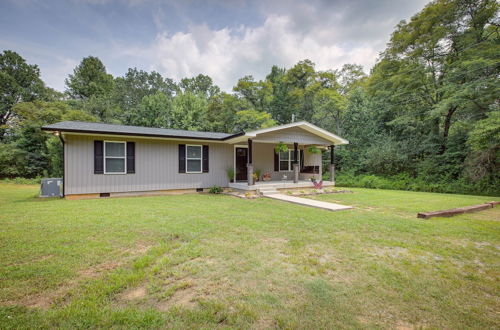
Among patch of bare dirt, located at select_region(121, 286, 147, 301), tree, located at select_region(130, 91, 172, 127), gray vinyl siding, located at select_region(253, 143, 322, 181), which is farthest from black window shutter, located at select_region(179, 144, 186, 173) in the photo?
tree, located at select_region(130, 91, 172, 127)

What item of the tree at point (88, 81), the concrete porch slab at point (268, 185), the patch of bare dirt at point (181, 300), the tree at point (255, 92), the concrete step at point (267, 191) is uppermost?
the tree at point (88, 81)

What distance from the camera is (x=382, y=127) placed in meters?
16.1

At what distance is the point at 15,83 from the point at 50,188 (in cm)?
2434

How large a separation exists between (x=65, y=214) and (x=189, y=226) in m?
3.36

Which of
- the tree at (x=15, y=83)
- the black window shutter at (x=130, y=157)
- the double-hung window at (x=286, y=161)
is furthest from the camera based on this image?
the tree at (x=15, y=83)

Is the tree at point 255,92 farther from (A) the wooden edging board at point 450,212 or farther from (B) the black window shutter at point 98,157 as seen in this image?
(A) the wooden edging board at point 450,212

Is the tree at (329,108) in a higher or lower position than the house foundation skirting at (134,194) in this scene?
higher

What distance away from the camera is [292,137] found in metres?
10.8

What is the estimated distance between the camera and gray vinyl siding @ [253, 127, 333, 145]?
A: 1014cm

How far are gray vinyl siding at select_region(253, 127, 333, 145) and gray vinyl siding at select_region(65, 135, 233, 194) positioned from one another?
6.95ft

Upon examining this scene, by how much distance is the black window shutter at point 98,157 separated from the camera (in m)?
8.26

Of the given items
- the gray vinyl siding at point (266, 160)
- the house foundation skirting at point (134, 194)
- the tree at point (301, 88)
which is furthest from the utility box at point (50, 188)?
the tree at point (301, 88)

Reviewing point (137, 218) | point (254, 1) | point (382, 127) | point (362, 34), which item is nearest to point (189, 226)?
point (137, 218)

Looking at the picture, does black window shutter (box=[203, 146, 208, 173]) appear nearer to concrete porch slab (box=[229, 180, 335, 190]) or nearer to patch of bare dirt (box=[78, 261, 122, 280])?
concrete porch slab (box=[229, 180, 335, 190])
